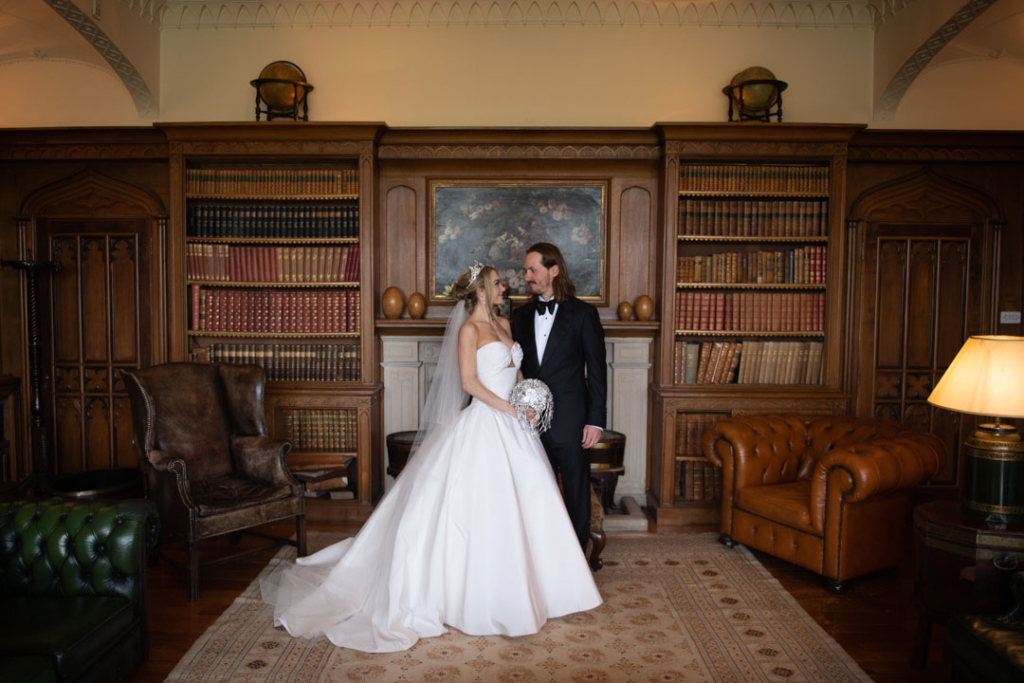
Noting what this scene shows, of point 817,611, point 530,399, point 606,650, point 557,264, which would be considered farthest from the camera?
point 557,264

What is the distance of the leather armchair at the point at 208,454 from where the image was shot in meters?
3.65

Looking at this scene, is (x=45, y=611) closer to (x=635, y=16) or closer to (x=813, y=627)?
(x=813, y=627)

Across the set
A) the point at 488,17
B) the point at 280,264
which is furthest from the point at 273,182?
the point at 488,17

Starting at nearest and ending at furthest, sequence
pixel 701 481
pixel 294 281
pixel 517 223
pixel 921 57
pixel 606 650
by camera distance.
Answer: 1. pixel 606 650
2. pixel 921 57
3. pixel 701 481
4. pixel 294 281
5. pixel 517 223

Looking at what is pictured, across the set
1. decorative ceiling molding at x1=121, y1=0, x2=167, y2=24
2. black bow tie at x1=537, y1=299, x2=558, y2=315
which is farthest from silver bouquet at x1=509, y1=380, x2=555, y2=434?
decorative ceiling molding at x1=121, y1=0, x2=167, y2=24

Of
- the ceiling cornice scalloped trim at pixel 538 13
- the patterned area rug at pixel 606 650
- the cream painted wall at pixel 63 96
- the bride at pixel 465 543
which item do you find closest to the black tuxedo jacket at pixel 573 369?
the bride at pixel 465 543

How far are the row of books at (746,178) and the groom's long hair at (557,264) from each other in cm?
172

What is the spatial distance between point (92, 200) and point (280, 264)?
1576 mm

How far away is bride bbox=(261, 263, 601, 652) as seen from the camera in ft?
10.2

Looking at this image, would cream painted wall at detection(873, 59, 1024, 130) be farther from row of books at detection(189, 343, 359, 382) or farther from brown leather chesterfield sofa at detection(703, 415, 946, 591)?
row of books at detection(189, 343, 359, 382)

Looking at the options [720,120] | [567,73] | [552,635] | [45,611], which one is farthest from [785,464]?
[45,611]

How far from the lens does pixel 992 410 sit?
2777 millimetres

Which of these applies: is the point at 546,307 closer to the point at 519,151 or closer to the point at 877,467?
the point at 519,151

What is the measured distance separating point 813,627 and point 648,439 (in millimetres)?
2097
